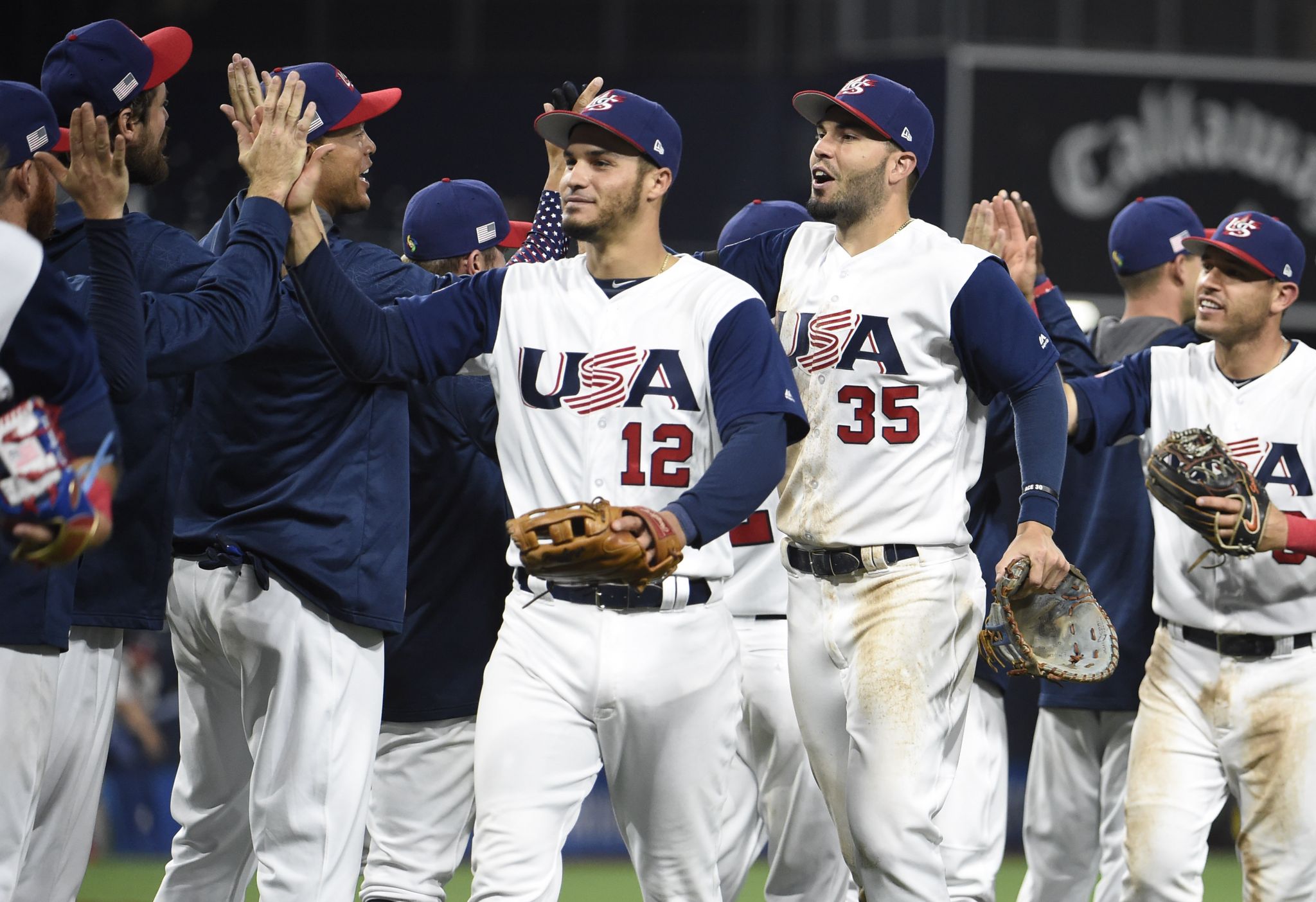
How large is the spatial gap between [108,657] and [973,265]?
2.41 metres

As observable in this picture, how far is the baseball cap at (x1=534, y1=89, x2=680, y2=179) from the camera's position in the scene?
403 centimetres

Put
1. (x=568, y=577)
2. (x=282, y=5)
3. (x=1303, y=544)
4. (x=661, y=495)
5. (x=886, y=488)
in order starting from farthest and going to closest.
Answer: (x=282, y=5) < (x=1303, y=544) < (x=886, y=488) < (x=661, y=495) < (x=568, y=577)

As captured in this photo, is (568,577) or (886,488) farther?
(886,488)

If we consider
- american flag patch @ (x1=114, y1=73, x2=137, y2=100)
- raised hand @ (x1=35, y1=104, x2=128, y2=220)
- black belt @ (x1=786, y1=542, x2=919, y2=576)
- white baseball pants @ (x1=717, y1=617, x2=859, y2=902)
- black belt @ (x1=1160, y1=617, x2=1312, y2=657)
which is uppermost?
american flag patch @ (x1=114, y1=73, x2=137, y2=100)

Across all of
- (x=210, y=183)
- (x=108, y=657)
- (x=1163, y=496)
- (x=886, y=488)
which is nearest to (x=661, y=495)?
(x=886, y=488)

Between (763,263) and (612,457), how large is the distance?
106 cm

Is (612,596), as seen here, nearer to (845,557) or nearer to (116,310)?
(845,557)

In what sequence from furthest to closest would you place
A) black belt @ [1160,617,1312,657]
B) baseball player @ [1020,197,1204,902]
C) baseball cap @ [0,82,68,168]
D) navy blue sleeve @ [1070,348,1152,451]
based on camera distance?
baseball player @ [1020,197,1204,902] → navy blue sleeve @ [1070,348,1152,451] → black belt @ [1160,617,1312,657] → baseball cap @ [0,82,68,168]

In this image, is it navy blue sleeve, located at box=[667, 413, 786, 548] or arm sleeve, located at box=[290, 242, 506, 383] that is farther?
arm sleeve, located at box=[290, 242, 506, 383]

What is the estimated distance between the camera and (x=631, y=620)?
12.5ft

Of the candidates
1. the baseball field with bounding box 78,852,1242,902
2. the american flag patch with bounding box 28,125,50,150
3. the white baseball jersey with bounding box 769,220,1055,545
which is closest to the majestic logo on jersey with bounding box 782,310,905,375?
the white baseball jersey with bounding box 769,220,1055,545

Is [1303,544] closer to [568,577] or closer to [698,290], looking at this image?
[698,290]

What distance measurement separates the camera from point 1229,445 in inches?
204

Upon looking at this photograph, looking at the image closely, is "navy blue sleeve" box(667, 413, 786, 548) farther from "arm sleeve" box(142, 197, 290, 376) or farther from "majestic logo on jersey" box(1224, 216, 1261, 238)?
"majestic logo on jersey" box(1224, 216, 1261, 238)
